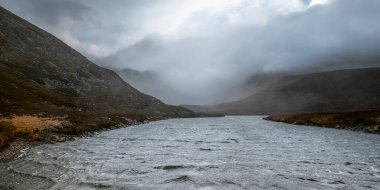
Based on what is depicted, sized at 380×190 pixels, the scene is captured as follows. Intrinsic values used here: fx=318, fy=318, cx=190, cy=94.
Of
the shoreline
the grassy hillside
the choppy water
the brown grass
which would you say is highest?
the grassy hillside

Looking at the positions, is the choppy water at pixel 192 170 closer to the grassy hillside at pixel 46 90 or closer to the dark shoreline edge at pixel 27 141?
the dark shoreline edge at pixel 27 141

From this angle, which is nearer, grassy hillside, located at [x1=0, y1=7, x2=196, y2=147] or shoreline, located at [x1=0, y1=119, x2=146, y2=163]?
shoreline, located at [x1=0, y1=119, x2=146, y2=163]

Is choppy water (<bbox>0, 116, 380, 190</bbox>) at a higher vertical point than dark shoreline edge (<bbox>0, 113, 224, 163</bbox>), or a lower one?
lower

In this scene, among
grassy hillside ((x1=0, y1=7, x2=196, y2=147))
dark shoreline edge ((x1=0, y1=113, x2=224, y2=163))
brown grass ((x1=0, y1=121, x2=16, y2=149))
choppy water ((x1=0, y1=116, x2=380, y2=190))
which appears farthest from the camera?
grassy hillside ((x1=0, y1=7, x2=196, y2=147))

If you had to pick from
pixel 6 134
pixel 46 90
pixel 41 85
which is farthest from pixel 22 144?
pixel 41 85

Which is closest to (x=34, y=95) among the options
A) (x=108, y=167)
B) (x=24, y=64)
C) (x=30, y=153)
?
(x=24, y=64)

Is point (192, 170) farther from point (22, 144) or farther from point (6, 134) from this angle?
point (6, 134)

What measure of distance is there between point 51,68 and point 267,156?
16960cm

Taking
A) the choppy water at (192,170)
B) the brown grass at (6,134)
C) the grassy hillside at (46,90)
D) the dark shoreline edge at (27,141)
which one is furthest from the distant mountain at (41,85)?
the choppy water at (192,170)

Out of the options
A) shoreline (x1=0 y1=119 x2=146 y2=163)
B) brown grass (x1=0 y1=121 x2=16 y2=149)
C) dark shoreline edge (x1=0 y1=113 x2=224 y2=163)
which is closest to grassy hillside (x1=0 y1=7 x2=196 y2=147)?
dark shoreline edge (x1=0 y1=113 x2=224 y2=163)

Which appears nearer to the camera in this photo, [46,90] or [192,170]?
[192,170]

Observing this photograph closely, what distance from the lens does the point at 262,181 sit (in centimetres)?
2441

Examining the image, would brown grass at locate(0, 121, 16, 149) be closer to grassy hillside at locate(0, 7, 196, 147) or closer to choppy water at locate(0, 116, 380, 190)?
choppy water at locate(0, 116, 380, 190)

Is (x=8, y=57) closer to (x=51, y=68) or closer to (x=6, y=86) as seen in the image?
(x=51, y=68)
